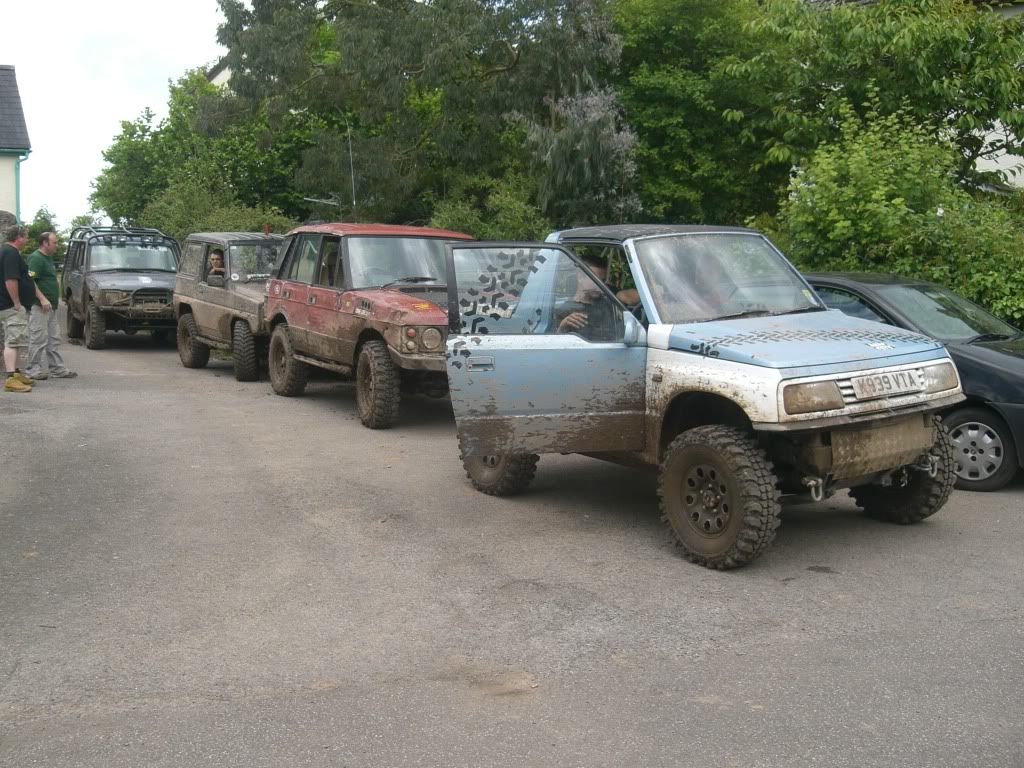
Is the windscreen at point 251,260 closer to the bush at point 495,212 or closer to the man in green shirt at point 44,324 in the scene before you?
the man in green shirt at point 44,324

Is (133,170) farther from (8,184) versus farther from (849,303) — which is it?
(849,303)

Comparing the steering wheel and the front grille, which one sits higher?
the steering wheel

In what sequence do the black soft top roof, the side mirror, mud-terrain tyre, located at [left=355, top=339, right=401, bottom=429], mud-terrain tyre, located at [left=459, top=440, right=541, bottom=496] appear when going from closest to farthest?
1. the side mirror
2. the black soft top roof
3. mud-terrain tyre, located at [left=459, top=440, right=541, bottom=496]
4. mud-terrain tyre, located at [left=355, top=339, right=401, bottom=429]

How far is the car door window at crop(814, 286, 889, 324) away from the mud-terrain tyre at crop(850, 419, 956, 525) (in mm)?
1911

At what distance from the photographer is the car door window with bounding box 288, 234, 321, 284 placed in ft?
41.1

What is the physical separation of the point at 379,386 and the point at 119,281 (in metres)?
9.55

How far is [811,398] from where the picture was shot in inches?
238

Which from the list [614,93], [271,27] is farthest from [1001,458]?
[271,27]

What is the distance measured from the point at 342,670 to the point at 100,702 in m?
1.00

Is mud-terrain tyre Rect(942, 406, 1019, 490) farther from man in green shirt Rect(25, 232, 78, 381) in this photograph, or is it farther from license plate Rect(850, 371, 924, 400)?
man in green shirt Rect(25, 232, 78, 381)

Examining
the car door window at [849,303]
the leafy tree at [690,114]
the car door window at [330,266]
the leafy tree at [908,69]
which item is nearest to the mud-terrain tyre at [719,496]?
the car door window at [849,303]

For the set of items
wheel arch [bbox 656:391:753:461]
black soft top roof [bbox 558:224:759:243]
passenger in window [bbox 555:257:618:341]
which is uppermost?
black soft top roof [bbox 558:224:759:243]

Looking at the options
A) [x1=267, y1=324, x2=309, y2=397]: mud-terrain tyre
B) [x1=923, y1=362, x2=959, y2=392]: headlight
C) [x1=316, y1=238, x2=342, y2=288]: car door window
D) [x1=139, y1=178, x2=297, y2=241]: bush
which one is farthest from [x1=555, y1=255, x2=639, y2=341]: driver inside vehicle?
[x1=139, y1=178, x2=297, y2=241]: bush

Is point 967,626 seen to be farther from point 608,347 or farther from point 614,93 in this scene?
Answer: point 614,93
